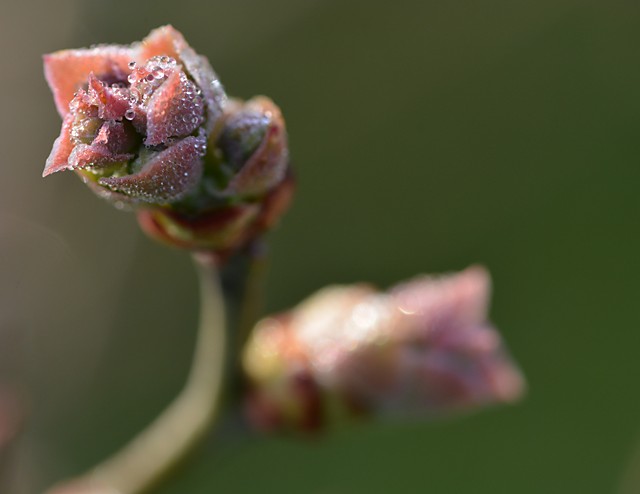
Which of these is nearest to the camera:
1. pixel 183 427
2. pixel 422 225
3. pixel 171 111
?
pixel 171 111

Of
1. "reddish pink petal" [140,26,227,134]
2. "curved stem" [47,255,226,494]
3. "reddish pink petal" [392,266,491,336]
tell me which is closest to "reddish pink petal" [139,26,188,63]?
"reddish pink petal" [140,26,227,134]

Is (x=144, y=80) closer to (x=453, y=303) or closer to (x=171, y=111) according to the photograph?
(x=171, y=111)

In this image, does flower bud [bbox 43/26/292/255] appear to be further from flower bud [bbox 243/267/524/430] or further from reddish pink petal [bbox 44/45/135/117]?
flower bud [bbox 243/267/524/430]

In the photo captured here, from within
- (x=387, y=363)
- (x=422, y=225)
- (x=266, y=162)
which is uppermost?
(x=266, y=162)

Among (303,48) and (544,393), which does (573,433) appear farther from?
(303,48)

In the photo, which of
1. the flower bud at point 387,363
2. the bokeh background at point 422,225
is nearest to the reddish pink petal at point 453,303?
the flower bud at point 387,363

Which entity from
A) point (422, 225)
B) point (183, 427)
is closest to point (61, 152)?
point (183, 427)

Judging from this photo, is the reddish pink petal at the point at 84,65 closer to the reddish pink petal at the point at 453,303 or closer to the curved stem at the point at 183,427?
the curved stem at the point at 183,427
